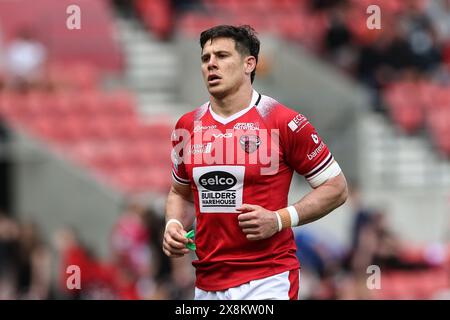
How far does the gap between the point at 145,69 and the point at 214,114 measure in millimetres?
11652

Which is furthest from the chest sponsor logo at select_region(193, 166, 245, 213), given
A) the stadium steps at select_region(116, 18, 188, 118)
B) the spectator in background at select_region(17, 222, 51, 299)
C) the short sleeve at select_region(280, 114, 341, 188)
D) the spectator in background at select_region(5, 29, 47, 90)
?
the stadium steps at select_region(116, 18, 188, 118)

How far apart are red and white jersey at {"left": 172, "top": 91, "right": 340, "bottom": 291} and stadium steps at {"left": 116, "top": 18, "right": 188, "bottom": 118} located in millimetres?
10547

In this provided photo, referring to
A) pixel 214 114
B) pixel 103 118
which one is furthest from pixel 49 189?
pixel 214 114

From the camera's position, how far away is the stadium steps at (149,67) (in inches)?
676

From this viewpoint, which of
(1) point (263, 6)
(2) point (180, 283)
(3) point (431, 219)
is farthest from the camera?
(1) point (263, 6)

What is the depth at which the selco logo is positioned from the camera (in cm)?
612

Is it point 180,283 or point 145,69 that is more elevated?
point 145,69

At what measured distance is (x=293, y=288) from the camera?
6.27 m

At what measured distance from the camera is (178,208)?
257 inches

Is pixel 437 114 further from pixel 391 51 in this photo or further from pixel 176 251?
pixel 176 251

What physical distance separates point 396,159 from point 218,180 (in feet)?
34.3

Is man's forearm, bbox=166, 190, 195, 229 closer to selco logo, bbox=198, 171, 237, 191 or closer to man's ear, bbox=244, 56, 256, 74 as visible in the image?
selco logo, bbox=198, 171, 237, 191

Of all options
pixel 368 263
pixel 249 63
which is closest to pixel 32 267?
pixel 368 263
